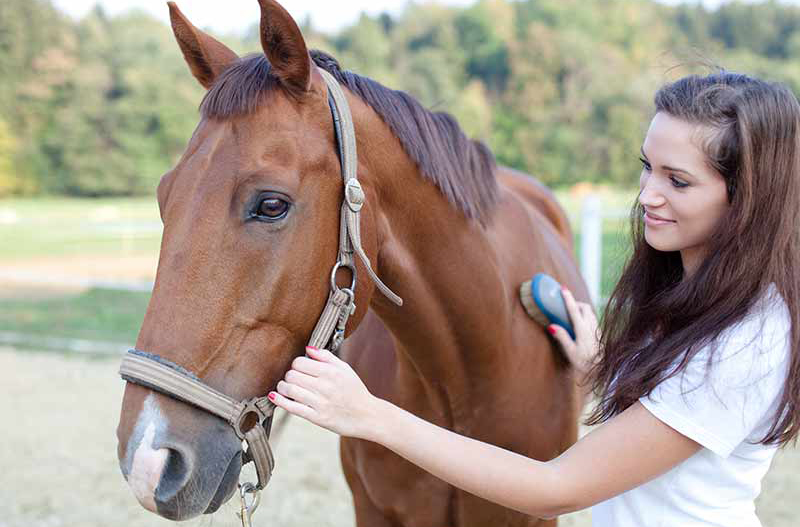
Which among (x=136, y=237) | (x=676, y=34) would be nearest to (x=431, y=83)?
(x=136, y=237)

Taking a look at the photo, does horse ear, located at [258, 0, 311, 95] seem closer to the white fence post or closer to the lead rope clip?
the lead rope clip

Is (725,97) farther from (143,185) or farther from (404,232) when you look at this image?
(143,185)

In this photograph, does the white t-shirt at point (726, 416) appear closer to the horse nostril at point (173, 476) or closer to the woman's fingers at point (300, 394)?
the woman's fingers at point (300, 394)

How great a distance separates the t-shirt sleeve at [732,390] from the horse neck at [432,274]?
0.66m

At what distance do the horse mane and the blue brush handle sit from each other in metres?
0.29

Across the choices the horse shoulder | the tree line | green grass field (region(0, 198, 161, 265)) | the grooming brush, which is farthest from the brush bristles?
the tree line

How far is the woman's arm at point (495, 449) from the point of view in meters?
1.25

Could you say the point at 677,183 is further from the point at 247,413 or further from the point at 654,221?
the point at 247,413

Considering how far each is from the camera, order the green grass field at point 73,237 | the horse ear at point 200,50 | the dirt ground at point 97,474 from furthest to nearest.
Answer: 1. the green grass field at point 73,237
2. the dirt ground at point 97,474
3. the horse ear at point 200,50

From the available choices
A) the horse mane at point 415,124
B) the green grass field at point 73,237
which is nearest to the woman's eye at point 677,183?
the horse mane at point 415,124

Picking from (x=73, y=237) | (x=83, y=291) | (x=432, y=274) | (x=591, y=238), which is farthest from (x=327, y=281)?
(x=73, y=237)

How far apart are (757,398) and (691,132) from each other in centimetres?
49

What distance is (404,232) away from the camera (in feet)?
5.48

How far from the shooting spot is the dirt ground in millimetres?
3918
